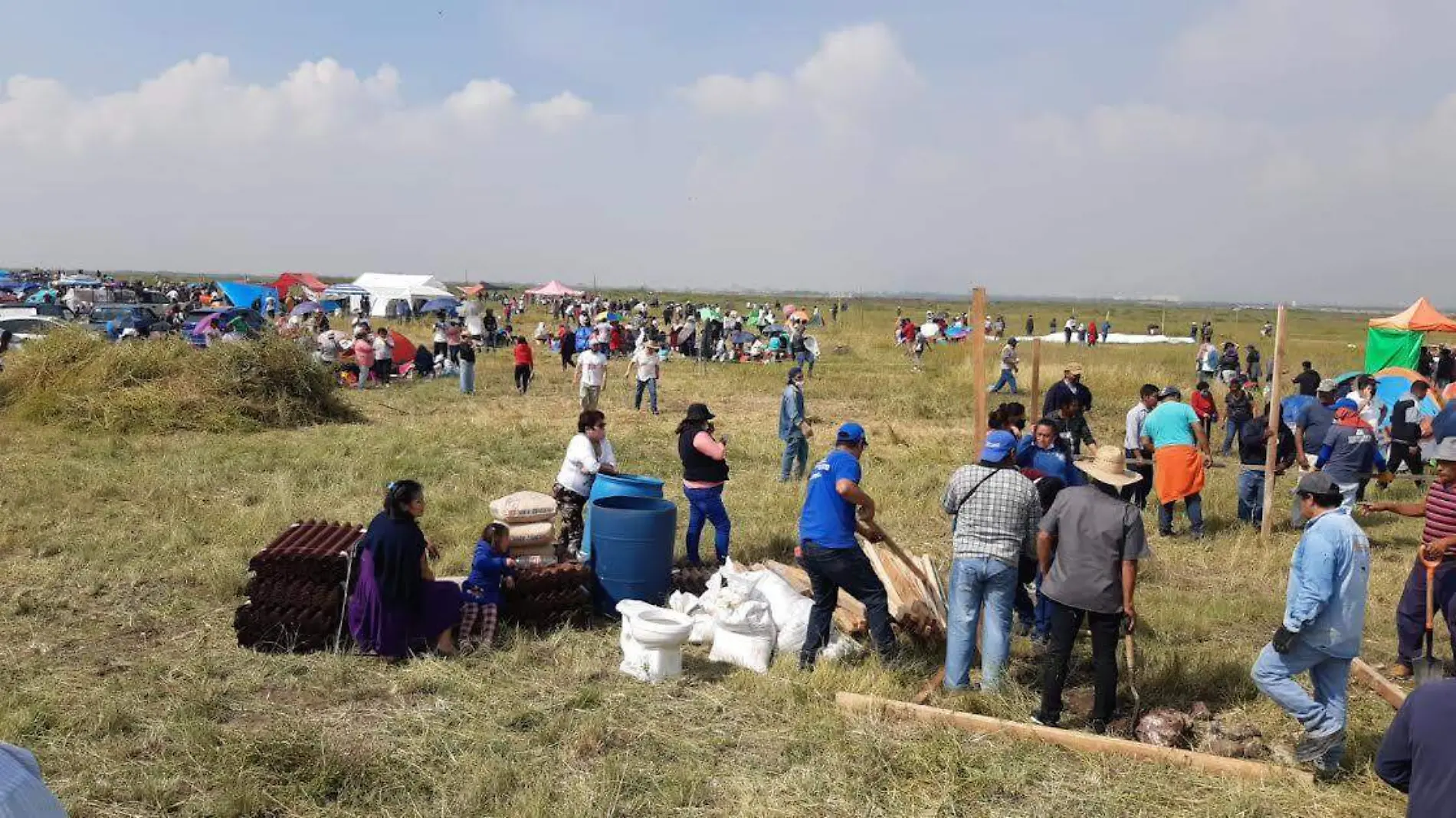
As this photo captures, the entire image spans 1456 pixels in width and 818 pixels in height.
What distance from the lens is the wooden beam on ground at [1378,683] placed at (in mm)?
5692

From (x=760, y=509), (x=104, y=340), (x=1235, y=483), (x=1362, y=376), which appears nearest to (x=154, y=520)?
(x=760, y=509)

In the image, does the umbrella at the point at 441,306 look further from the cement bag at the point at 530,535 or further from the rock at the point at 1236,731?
the rock at the point at 1236,731

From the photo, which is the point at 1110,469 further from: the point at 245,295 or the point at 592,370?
the point at 245,295

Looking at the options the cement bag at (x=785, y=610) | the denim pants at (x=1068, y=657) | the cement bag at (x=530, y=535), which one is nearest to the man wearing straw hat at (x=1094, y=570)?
the denim pants at (x=1068, y=657)

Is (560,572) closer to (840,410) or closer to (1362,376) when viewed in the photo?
(1362,376)

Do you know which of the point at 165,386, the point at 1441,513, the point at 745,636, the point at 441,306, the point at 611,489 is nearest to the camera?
the point at 1441,513

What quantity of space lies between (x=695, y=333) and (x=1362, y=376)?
21.3m

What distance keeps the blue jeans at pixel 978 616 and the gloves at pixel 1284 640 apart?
138cm

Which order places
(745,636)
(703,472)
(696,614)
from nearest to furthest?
1. (745,636)
2. (696,614)
3. (703,472)

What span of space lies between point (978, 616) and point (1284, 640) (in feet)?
5.41

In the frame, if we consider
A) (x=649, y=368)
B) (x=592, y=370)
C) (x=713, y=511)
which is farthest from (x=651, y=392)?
(x=713, y=511)

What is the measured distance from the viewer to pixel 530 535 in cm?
713

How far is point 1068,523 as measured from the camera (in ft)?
17.1

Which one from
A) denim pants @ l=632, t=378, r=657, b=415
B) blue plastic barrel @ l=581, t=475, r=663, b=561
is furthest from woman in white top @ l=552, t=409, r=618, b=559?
denim pants @ l=632, t=378, r=657, b=415
